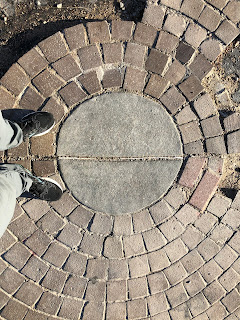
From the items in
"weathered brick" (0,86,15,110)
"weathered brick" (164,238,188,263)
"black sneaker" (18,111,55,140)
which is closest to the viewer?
"black sneaker" (18,111,55,140)

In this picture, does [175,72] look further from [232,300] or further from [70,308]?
[70,308]

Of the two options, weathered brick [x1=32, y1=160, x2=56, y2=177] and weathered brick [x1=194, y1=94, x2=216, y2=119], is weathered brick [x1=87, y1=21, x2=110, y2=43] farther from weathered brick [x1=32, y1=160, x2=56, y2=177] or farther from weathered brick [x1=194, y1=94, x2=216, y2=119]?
weathered brick [x1=32, y1=160, x2=56, y2=177]

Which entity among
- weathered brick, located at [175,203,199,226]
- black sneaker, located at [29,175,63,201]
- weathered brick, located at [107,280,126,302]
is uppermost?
weathered brick, located at [175,203,199,226]

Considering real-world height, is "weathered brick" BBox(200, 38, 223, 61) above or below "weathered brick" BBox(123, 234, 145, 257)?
above

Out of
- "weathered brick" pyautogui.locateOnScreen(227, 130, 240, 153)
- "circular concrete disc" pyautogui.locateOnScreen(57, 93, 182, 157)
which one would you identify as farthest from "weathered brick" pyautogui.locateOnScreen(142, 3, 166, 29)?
"weathered brick" pyautogui.locateOnScreen(227, 130, 240, 153)

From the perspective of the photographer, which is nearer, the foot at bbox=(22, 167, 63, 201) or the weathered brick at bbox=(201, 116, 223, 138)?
the foot at bbox=(22, 167, 63, 201)

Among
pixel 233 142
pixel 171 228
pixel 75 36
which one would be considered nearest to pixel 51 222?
pixel 171 228

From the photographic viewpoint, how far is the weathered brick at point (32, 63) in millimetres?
3199

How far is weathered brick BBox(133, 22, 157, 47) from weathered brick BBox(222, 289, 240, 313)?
7.72ft

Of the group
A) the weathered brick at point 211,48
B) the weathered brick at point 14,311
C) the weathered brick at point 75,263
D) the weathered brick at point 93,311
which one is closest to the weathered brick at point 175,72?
the weathered brick at point 211,48

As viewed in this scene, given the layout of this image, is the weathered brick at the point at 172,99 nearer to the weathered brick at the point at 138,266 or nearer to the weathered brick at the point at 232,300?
the weathered brick at the point at 138,266

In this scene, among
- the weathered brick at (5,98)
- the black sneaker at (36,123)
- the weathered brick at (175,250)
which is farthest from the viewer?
the weathered brick at (175,250)

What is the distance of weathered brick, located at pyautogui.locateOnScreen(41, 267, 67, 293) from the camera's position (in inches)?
128

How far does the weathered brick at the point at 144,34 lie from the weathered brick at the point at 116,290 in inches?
83.7
